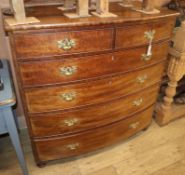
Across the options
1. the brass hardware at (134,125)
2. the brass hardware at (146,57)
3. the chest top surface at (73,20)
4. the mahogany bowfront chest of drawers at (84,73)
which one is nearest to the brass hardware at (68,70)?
the mahogany bowfront chest of drawers at (84,73)

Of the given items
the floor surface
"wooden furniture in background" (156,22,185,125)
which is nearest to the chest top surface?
"wooden furniture in background" (156,22,185,125)

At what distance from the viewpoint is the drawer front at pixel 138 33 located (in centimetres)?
112

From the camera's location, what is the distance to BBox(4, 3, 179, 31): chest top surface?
936mm

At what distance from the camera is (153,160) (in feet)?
5.18

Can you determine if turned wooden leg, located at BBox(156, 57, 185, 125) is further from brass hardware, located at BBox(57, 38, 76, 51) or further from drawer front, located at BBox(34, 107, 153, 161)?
brass hardware, located at BBox(57, 38, 76, 51)

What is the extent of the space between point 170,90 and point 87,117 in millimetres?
862

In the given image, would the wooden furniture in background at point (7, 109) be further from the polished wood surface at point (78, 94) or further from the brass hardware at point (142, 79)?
the brass hardware at point (142, 79)

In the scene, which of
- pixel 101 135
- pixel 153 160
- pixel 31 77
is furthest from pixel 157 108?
pixel 31 77

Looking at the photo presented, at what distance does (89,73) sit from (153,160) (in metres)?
0.93

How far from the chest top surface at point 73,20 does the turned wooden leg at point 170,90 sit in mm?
467

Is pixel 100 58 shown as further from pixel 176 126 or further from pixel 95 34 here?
pixel 176 126

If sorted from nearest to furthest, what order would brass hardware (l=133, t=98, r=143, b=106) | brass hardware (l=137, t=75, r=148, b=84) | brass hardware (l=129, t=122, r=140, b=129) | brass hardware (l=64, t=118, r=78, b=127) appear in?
1. brass hardware (l=64, t=118, r=78, b=127)
2. brass hardware (l=137, t=75, r=148, b=84)
3. brass hardware (l=133, t=98, r=143, b=106)
4. brass hardware (l=129, t=122, r=140, b=129)

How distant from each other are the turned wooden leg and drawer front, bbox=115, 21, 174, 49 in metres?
0.40

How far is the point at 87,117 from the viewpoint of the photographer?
4.30 ft
